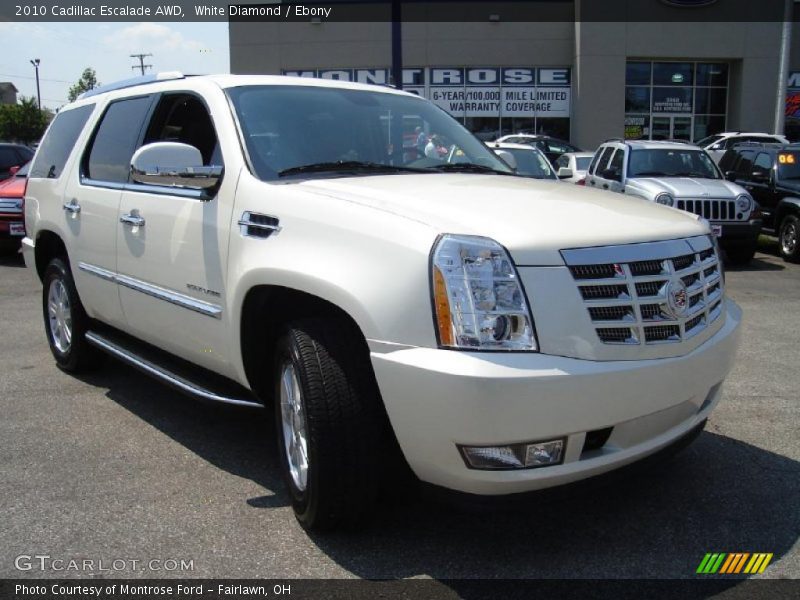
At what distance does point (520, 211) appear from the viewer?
3.06 m

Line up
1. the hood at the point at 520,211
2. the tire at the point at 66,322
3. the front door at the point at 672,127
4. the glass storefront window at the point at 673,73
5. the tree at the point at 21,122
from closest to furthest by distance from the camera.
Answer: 1. the hood at the point at 520,211
2. the tire at the point at 66,322
3. the glass storefront window at the point at 673,73
4. the front door at the point at 672,127
5. the tree at the point at 21,122

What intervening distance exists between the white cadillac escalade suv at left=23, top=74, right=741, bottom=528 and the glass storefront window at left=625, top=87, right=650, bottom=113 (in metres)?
30.3

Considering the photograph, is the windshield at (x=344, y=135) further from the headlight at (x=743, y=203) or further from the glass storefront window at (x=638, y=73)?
the glass storefront window at (x=638, y=73)

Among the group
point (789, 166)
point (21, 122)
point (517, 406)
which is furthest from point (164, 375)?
point (21, 122)

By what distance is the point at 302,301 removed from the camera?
3.44 m

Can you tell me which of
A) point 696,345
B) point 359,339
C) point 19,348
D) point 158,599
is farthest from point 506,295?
point 19,348

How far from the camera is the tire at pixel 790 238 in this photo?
11.7m

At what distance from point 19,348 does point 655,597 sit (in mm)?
5723

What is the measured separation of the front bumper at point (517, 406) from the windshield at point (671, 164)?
388 inches

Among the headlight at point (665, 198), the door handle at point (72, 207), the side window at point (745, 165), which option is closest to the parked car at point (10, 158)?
the door handle at point (72, 207)

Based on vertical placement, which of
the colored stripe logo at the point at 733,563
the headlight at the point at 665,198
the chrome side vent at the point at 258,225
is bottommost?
the colored stripe logo at the point at 733,563

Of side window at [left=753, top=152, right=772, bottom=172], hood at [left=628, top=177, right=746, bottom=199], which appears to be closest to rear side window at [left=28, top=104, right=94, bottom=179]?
hood at [left=628, top=177, right=746, bottom=199]

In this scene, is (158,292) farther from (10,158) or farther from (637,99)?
(637,99)

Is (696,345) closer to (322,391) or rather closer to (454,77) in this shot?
(322,391)
